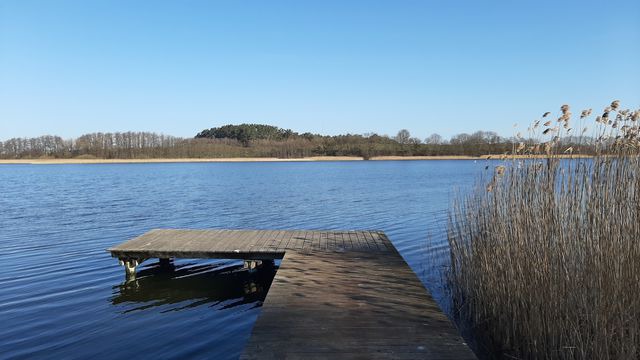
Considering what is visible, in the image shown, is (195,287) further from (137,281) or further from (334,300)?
(334,300)

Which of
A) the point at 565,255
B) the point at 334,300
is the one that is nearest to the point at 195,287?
the point at 334,300

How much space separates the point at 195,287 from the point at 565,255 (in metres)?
6.34

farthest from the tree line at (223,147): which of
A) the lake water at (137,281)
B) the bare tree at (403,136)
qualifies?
the lake water at (137,281)

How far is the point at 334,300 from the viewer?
201 inches

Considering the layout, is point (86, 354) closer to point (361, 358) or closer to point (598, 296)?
point (361, 358)

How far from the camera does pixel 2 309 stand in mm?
6895

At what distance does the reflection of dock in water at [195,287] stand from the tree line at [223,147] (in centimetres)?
8660

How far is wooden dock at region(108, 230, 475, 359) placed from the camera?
3785 mm

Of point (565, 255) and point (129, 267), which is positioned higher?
point (565, 255)

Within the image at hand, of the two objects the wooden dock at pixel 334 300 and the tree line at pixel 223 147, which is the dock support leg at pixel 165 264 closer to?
the wooden dock at pixel 334 300

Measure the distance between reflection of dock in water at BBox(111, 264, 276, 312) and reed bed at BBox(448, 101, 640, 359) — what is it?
4.07 metres

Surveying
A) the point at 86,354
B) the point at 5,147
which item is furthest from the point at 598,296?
the point at 5,147

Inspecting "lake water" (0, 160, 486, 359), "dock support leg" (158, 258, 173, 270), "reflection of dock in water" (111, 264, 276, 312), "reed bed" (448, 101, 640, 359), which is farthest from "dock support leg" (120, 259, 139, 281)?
"reed bed" (448, 101, 640, 359)

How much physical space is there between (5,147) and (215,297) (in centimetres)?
13502
